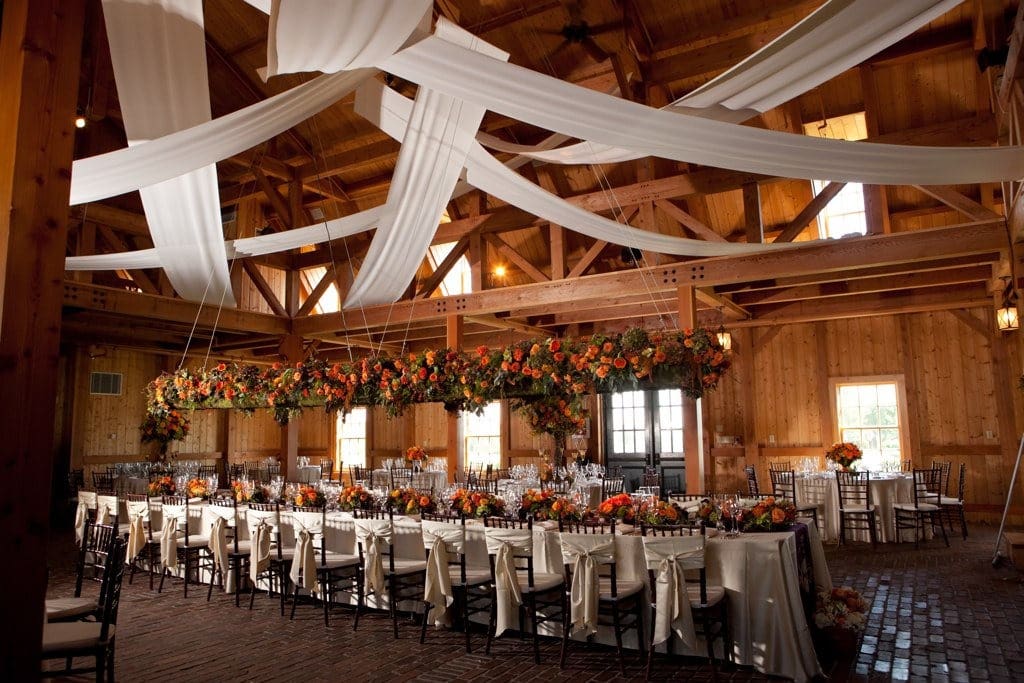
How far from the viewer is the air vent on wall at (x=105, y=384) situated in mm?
13875

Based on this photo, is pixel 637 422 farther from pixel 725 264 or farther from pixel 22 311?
pixel 22 311

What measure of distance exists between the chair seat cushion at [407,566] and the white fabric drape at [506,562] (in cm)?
80

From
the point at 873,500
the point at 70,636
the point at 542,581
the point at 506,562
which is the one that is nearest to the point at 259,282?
the point at 506,562

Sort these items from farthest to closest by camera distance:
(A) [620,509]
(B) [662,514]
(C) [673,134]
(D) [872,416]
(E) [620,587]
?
1. (D) [872,416]
2. (A) [620,509]
3. (B) [662,514]
4. (E) [620,587]
5. (C) [673,134]

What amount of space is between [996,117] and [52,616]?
883 cm

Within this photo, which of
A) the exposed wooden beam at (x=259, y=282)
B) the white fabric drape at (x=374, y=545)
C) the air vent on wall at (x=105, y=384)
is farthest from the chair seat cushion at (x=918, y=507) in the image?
the air vent on wall at (x=105, y=384)

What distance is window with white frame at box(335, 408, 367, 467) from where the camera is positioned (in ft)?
54.4

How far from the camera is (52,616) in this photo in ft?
13.5

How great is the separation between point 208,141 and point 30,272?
2.58m

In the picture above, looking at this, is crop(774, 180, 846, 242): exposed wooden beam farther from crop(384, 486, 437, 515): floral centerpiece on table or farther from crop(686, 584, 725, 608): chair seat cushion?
crop(384, 486, 437, 515): floral centerpiece on table

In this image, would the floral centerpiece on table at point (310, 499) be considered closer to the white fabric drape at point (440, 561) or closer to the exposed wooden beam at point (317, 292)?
the white fabric drape at point (440, 561)

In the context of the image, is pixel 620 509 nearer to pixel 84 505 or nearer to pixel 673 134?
pixel 673 134

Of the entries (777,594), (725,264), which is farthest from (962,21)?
(777,594)

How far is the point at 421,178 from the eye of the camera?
6000 mm
